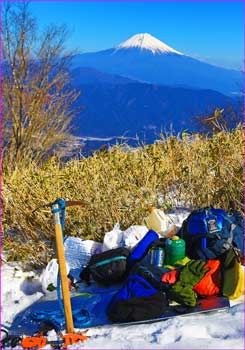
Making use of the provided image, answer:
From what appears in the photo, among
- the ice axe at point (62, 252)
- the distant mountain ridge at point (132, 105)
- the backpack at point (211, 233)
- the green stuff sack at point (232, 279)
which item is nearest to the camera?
the ice axe at point (62, 252)

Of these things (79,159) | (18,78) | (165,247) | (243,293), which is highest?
(18,78)

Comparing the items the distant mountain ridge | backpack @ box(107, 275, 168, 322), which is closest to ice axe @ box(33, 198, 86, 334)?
backpack @ box(107, 275, 168, 322)

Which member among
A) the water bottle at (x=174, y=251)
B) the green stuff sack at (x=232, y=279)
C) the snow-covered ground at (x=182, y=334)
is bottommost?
the snow-covered ground at (x=182, y=334)

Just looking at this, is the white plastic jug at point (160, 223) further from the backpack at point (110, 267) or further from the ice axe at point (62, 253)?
the ice axe at point (62, 253)

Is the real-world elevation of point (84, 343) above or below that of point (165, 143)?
below

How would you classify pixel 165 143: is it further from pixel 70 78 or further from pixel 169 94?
pixel 169 94

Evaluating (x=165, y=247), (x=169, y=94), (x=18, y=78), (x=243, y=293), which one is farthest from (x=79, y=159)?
(x=169, y=94)

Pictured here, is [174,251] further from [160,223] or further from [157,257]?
[160,223]

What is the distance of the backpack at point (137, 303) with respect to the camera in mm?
2977

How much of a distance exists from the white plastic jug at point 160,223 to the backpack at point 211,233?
0.13 metres

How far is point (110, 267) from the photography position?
362 centimetres

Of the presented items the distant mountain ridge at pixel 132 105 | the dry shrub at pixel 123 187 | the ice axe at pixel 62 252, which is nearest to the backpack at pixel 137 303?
the ice axe at pixel 62 252

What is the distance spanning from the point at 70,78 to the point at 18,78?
7.05 feet

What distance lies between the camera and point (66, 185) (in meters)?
5.09
